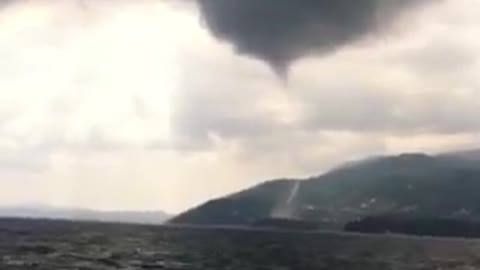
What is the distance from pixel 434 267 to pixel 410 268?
7.78 metres

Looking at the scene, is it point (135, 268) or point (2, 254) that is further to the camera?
point (2, 254)

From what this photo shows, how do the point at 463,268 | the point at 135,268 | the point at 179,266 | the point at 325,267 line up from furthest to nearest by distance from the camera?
the point at 463,268, the point at 325,267, the point at 179,266, the point at 135,268

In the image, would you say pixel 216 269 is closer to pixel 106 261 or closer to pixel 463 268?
pixel 106 261

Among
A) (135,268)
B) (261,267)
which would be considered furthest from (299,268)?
(135,268)

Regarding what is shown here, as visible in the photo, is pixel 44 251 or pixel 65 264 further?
pixel 44 251

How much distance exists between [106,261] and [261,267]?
21205mm

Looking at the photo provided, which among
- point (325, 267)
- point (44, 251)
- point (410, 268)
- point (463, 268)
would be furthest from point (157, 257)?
point (463, 268)

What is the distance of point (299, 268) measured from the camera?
118312 millimetres

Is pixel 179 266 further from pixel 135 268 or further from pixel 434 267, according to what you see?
pixel 434 267

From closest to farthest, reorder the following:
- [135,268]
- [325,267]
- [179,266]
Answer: [135,268] → [179,266] → [325,267]

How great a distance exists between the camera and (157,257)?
13425 cm

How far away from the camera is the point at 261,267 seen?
116 metres

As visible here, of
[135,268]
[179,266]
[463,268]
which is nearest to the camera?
[135,268]

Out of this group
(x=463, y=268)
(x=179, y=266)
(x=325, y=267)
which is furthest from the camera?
(x=463, y=268)
